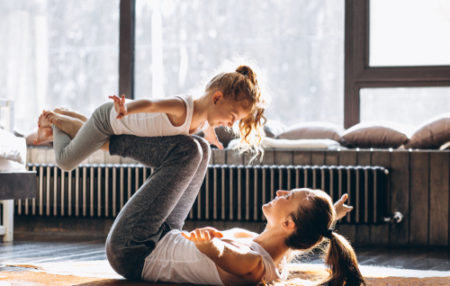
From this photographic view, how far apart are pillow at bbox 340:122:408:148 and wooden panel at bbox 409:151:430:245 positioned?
135mm

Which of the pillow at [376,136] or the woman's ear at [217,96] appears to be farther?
the pillow at [376,136]

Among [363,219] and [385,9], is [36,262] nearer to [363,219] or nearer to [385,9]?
[363,219]

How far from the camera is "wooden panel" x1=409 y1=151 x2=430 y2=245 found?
351 cm

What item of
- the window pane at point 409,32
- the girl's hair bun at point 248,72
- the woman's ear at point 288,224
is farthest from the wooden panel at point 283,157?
the woman's ear at point 288,224

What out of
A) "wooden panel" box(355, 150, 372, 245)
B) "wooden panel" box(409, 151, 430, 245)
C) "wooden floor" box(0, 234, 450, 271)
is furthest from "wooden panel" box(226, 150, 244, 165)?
"wooden panel" box(409, 151, 430, 245)

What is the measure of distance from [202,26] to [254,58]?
0.43 metres

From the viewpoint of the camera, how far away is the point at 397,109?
3.93 meters

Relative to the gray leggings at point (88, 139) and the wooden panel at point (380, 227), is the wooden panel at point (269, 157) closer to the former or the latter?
the wooden panel at point (380, 227)

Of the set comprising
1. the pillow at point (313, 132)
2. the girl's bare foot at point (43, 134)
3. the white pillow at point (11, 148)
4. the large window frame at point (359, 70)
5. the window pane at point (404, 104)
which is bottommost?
the white pillow at point (11, 148)

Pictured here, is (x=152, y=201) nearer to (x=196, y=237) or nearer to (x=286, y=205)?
(x=196, y=237)

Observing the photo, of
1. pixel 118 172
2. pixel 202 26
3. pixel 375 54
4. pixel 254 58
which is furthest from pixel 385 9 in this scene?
pixel 118 172

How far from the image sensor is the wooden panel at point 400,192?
3541mm

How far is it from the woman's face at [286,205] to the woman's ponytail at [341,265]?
16cm

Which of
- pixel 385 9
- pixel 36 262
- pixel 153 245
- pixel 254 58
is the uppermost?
pixel 385 9
